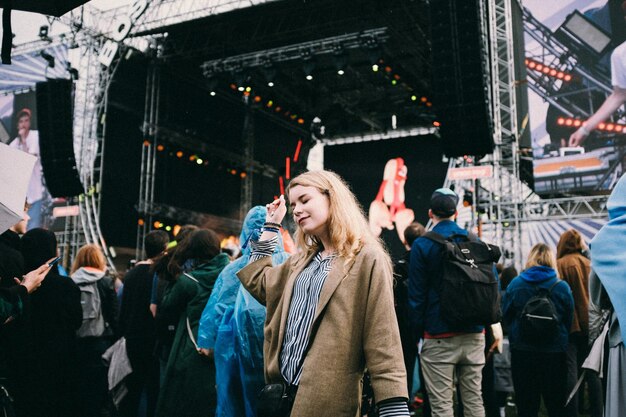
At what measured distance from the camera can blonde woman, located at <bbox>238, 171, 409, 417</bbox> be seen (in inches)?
68.0

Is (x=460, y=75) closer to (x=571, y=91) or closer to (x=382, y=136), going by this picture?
(x=571, y=91)

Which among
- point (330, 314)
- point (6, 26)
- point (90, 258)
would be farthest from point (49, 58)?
point (330, 314)

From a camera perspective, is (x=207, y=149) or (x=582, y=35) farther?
(x=207, y=149)

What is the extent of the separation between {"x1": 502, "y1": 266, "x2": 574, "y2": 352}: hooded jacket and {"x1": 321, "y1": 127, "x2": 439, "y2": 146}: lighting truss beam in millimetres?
15018

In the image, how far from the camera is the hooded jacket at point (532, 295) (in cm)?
390

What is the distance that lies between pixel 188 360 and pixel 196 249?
0.70 m

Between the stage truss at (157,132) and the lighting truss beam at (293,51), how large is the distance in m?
1.65

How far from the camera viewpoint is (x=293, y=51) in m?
14.1

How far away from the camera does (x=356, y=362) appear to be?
1796 mm

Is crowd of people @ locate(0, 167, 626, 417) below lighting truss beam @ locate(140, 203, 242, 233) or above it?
below

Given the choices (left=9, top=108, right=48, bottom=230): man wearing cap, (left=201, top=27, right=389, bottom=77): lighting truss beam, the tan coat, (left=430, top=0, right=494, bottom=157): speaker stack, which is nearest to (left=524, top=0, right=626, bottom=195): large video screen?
(left=430, top=0, right=494, bottom=157): speaker stack

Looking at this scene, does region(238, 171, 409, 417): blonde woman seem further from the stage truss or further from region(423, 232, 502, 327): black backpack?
the stage truss

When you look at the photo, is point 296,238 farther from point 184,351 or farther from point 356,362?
point 184,351

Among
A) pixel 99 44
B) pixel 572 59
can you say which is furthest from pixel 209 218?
pixel 572 59
